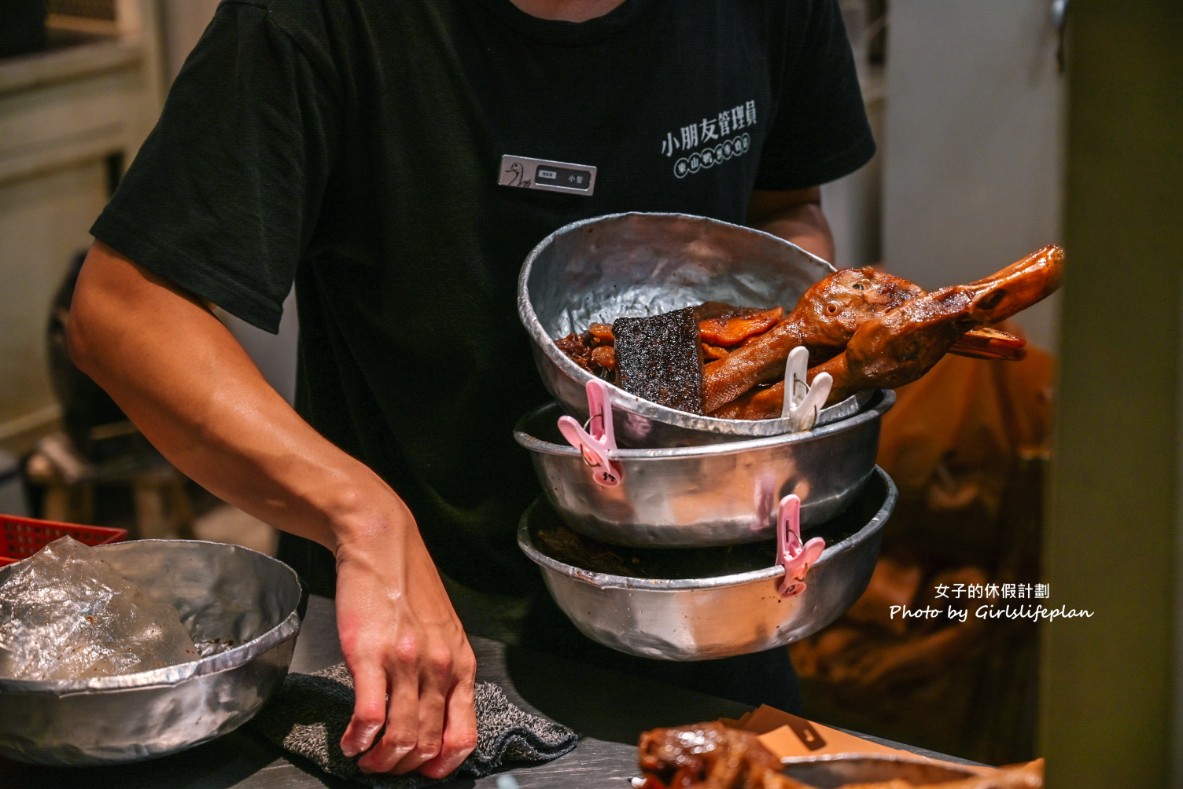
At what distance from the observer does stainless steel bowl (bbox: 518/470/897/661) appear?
3.36 ft

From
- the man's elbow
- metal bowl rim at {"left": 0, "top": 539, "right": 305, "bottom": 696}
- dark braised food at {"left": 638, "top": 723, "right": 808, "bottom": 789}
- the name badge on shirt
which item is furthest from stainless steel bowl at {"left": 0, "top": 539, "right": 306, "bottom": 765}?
the name badge on shirt

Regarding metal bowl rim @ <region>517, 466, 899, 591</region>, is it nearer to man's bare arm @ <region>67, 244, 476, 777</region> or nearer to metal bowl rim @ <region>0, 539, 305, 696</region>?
man's bare arm @ <region>67, 244, 476, 777</region>

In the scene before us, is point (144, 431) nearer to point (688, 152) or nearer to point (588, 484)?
point (588, 484)

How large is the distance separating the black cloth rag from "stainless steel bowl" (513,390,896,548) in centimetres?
19

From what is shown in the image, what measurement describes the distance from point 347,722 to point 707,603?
37 cm

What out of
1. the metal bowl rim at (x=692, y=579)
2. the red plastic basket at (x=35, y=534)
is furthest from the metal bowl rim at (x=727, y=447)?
the red plastic basket at (x=35, y=534)

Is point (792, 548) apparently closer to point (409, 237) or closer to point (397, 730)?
point (397, 730)

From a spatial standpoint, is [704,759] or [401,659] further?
[401,659]

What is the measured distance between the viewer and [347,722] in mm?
1125

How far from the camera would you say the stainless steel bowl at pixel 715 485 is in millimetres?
1013

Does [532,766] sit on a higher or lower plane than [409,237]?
lower

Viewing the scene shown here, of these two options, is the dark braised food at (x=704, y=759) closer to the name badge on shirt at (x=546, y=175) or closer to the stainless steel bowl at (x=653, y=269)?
the stainless steel bowl at (x=653, y=269)

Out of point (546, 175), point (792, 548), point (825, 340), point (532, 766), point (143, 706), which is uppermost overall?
point (546, 175)

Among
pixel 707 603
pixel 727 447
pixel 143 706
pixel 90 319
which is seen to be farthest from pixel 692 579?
pixel 90 319
